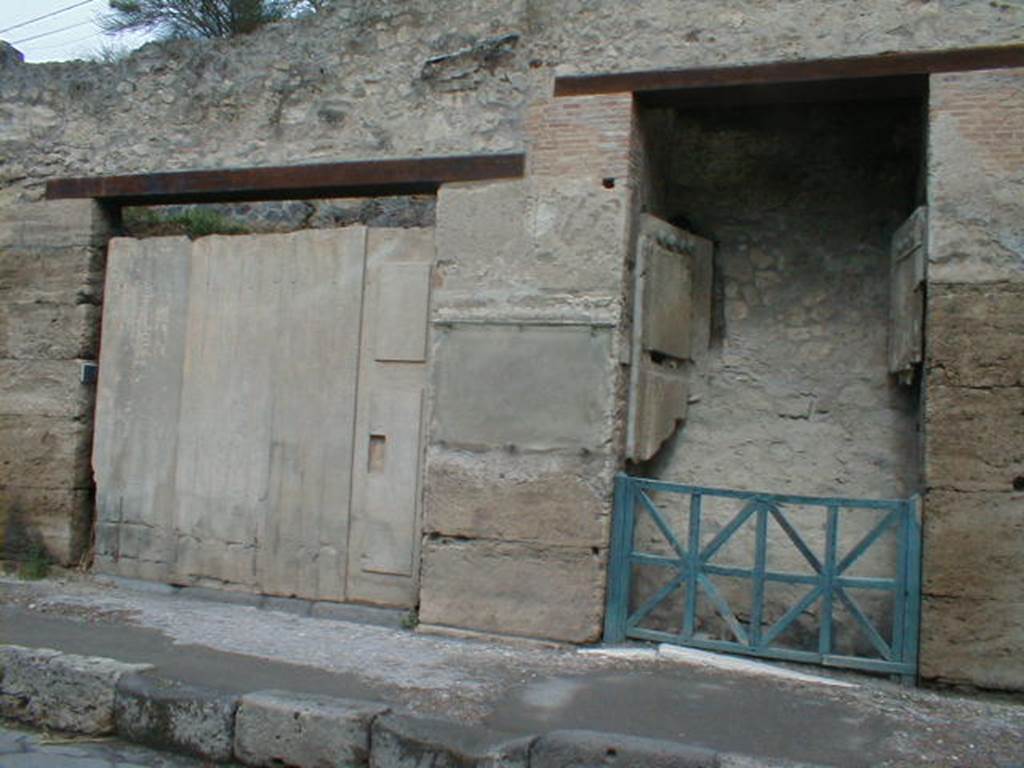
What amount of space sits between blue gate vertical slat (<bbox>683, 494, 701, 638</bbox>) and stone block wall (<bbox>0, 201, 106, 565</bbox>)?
4.08 meters

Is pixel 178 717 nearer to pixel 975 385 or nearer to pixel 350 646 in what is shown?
pixel 350 646

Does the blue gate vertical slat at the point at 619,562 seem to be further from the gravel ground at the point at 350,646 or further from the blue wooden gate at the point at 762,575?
the gravel ground at the point at 350,646

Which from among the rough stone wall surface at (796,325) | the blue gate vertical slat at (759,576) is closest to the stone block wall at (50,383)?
the rough stone wall surface at (796,325)

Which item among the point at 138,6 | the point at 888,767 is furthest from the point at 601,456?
the point at 138,6

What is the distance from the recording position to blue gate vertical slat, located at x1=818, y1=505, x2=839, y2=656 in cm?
526

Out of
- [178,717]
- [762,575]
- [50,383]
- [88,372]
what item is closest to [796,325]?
[762,575]

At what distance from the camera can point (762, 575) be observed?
17.6 feet

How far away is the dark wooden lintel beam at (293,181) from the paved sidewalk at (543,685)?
2.57 m

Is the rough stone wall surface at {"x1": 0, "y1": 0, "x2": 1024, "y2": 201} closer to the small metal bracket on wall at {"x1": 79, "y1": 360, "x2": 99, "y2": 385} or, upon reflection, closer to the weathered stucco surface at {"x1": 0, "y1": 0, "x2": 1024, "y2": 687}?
the weathered stucco surface at {"x1": 0, "y1": 0, "x2": 1024, "y2": 687}

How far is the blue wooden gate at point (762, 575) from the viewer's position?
16.8 feet

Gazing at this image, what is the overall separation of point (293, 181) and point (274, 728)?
3517 millimetres

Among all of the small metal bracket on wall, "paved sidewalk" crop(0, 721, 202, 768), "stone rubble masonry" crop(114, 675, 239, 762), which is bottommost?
"paved sidewalk" crop(0, 721, 202, 768)

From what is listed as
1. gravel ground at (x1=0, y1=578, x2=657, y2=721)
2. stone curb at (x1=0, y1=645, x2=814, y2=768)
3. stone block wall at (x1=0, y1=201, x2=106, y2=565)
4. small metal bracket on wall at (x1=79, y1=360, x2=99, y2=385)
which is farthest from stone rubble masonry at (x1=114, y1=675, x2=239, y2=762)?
small metal bracket on wall at (x1=79, y1=360, x2=99, y2=385)

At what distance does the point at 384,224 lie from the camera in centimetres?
898
